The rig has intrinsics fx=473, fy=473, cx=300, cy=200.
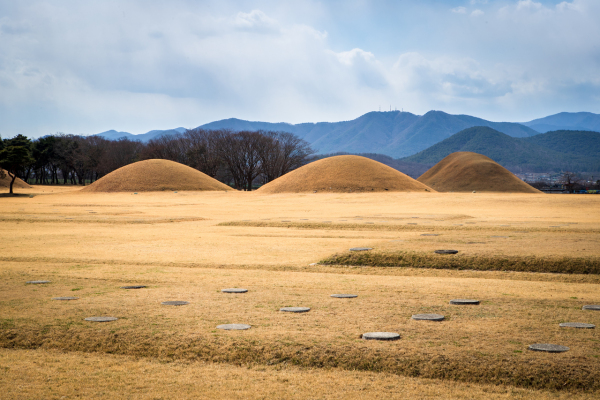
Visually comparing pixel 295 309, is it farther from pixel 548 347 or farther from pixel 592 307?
pixel 592 307

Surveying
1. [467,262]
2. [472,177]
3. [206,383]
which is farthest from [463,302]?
[472,177]

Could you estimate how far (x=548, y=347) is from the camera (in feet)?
20.4

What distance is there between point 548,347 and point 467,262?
28.4 feet

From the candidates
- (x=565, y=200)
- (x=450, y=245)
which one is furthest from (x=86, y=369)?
(x=565, y=200)

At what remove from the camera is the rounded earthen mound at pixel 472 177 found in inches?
3817

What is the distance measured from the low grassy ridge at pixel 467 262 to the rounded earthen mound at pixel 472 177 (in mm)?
87129

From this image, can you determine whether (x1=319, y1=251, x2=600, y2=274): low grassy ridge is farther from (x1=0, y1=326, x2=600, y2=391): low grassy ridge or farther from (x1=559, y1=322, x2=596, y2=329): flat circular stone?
(x1=0, y1=326, x2=600, y2=391): low grassy ridge

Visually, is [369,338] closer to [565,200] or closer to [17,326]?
[17,326]

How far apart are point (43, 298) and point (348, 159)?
7571 cm

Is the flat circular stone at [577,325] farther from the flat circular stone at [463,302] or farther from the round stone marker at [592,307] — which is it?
the flat circular stone at [463,302]

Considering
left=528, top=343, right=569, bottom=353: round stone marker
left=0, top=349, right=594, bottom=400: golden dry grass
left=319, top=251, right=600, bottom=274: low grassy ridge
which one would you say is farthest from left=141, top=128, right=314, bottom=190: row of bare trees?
left=528, top=343, right=569, bottom=353: round stone marker

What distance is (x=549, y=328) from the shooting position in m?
7.22

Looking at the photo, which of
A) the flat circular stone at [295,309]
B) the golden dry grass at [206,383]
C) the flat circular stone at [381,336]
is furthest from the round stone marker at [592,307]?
the flat circular stone at [295,309]

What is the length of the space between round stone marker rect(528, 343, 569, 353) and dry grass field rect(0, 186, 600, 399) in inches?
5.3
